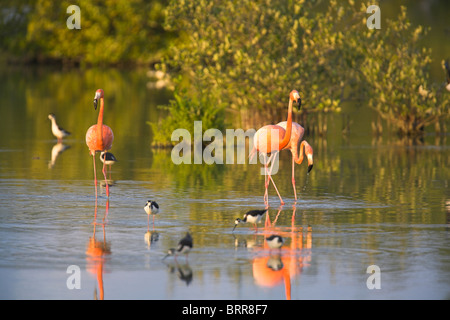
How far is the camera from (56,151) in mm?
21141

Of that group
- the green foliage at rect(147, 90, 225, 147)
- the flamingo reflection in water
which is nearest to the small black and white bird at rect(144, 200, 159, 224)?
the flamingo reflection in water

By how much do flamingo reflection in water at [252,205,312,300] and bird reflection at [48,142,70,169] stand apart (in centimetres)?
803

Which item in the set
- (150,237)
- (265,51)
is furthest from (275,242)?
(265,51)

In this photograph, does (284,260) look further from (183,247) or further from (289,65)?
(289,65)

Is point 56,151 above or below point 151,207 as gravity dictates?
above

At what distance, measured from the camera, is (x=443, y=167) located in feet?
58.8

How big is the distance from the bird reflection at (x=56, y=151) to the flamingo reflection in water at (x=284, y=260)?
8034 mm

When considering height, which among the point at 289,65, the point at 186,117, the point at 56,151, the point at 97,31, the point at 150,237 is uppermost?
the point at 97,31

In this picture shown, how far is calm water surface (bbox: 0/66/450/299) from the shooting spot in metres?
8.73

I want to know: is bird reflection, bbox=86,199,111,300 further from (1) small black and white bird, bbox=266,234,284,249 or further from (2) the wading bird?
(1) small black and white bird, bbox=266,234,284,249

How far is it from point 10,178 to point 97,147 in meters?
2.06

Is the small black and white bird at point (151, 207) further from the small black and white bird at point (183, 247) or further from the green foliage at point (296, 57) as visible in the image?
the green foliage at point (296, 57)

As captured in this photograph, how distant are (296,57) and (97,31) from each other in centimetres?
4322

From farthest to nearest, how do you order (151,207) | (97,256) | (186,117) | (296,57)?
(296,57) → (186,117) → (151,207) → (97,256)
